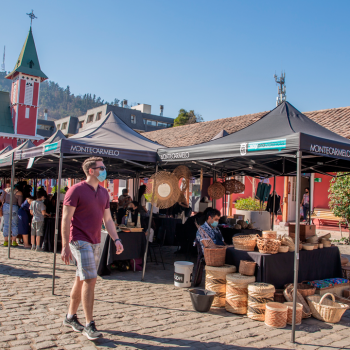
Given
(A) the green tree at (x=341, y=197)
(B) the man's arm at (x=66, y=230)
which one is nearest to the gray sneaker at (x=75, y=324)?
(B) the man's arm at (x=66, y=230)

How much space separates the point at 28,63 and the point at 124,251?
129 ft

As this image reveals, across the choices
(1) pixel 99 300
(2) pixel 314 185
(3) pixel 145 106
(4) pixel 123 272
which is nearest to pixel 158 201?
(4) pixel 123 272

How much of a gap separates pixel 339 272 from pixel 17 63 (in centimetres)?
4264

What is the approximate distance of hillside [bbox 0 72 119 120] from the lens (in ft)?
486

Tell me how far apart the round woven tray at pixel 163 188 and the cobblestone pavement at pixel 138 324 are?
5.43 feet

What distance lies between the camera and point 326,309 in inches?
174

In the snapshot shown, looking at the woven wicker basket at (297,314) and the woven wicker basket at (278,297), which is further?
the woven wicker basket at (278,297)

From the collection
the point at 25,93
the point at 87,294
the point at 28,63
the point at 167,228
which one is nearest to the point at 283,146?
the point at 87,294

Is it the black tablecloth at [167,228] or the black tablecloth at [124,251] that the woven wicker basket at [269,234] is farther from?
the black tablecloth at [167,228]

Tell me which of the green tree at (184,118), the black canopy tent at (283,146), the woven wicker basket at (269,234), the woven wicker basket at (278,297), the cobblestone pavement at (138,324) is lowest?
the cobblestone pavement at (138,324)

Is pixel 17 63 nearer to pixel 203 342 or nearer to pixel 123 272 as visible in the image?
pixel 123 272

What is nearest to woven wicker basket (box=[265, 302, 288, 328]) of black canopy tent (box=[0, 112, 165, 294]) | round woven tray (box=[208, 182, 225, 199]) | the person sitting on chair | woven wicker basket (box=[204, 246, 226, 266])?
woven wicker basket (box=[204, 246, 226, 266])

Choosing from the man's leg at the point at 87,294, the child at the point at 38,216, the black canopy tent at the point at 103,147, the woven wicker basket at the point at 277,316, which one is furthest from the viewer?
the child at the point at 38,216

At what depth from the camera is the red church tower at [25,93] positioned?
123ft
